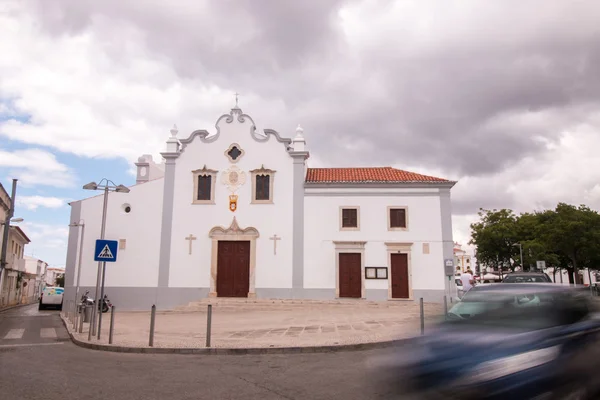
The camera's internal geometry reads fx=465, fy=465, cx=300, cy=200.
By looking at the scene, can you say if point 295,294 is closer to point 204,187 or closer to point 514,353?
point 204,187

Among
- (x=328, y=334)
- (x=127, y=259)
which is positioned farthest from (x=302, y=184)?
(x=328, y=334)

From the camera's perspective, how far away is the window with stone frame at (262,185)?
27.1 m

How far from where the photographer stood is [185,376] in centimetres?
775

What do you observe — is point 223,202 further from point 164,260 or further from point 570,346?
point 570,346

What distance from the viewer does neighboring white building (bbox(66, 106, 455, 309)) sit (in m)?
25.9

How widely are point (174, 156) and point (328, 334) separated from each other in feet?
60.3

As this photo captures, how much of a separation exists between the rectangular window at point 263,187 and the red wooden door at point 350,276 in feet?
18.3

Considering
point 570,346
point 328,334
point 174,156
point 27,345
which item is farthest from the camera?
point 174,156

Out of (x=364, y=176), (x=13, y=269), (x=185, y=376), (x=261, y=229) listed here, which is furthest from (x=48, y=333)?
(x=13, y=269)

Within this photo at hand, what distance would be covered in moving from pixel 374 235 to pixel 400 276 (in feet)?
8.74

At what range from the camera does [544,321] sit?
5.36 meters

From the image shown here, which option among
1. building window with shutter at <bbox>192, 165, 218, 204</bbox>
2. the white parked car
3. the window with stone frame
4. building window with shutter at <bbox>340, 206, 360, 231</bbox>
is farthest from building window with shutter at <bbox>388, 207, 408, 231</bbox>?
the white parked car

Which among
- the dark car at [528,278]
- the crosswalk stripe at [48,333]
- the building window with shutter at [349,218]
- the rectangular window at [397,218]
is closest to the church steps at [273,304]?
the building window with shutter at [349,218]

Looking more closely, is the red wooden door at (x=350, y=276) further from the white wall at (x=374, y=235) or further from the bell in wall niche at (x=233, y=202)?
the bell in wall niche at (x=233, y=202)
